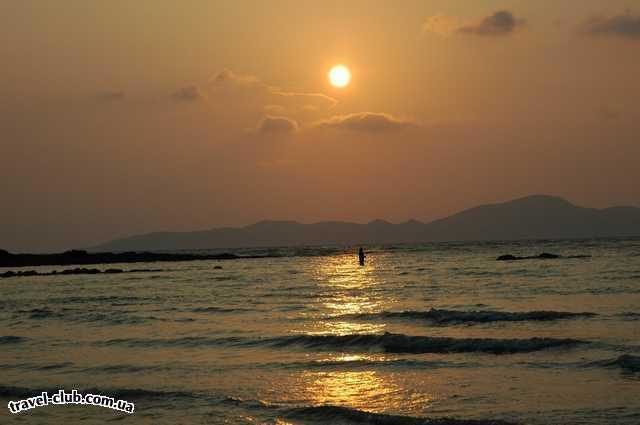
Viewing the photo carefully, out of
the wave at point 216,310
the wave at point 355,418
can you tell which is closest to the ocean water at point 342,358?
the wave at point 355,418

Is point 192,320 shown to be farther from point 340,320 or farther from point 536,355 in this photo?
point 536,355

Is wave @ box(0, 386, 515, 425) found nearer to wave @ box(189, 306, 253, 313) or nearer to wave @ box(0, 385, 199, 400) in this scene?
wave @ box(0, 385, 199, 400)

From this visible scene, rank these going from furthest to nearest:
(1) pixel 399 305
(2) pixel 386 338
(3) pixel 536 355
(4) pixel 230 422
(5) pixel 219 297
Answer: (5) pixel 219 297
(1) pixel 399 305
(2) pixel 386 338
(3) pixel 536 355
(4) pixel 230 422

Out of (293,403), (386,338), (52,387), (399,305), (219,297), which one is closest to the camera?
(293,403)

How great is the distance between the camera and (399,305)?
112 ft

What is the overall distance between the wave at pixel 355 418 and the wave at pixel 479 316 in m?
13.5

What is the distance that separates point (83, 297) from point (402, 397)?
3385cm

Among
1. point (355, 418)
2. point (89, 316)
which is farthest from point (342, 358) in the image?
point (89, 316)

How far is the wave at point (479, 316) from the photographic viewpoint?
27078 millimetres

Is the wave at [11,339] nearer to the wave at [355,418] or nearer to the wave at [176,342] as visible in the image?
the wave at [176,342]

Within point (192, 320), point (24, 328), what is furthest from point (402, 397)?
point (24, 328)

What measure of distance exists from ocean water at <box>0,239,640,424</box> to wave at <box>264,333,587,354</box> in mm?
62

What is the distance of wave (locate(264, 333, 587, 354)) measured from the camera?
20.9 m

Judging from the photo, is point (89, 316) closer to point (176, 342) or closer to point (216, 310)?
point (216, 310)
